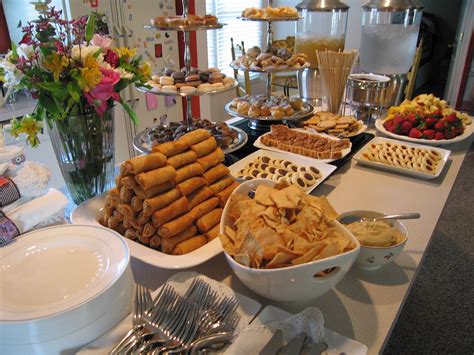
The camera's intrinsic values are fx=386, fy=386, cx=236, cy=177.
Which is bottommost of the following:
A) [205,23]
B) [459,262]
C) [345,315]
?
[459,262]

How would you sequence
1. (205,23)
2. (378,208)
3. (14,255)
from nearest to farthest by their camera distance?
1. (14,255)
2. (378,208)
3. (205,23)

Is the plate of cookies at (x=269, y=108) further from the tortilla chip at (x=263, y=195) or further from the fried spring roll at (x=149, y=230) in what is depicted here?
the fried spring roll at (x=149, y=230)

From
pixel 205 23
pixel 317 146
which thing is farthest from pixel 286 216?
pixel 205 23

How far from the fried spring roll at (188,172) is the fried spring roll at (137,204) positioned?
0.09 metres

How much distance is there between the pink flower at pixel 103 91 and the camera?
2.71 ft

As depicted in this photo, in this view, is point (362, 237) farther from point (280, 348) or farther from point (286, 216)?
point (280, 348)

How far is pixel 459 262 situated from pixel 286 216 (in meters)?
1.77

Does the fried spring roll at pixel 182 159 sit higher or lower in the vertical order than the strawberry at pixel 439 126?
higher

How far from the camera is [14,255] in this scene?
0.63 m

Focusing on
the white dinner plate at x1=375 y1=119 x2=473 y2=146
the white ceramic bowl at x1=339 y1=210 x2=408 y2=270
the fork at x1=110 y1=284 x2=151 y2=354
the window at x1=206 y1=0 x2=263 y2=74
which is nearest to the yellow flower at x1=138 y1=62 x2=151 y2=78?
the fork at x1=110 y1=284 x2=151 y2=354

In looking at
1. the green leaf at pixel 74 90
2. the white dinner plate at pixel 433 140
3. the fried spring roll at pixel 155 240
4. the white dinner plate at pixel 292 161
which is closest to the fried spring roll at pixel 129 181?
the fried spring roll at pixel 155 240

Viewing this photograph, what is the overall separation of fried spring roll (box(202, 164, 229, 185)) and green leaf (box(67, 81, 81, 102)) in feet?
1.01

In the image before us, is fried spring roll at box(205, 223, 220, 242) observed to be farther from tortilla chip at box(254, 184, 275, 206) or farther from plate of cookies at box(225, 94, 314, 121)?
plate of cookies at box(225, 94, 314, 121)

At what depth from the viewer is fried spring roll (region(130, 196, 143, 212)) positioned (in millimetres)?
734
